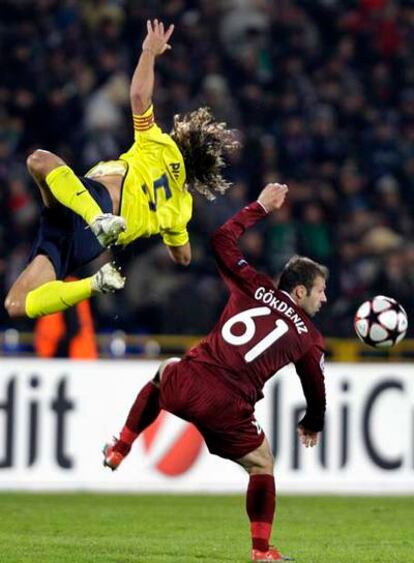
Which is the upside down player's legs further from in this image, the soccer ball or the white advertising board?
the white advertising board

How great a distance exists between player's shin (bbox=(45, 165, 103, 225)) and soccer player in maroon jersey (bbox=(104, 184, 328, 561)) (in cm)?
84

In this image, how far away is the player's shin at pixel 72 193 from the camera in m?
9.37

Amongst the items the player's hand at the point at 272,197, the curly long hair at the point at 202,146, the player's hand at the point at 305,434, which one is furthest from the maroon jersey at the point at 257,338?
the curly long hair at the point at 202,146

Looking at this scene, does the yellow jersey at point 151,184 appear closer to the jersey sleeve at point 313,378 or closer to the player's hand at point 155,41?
the player's hand at point 155,41

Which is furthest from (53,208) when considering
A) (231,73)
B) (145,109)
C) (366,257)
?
(231,73)

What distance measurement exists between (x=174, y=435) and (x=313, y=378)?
18.5 ft

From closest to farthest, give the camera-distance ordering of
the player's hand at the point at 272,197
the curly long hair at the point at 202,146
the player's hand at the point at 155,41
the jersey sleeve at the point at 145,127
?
the player's hand at the point at 272,197, the player's hand at the point at 155,41, the jersey sleeve at the point at 145,127, the curly long hair at the point at 202,146

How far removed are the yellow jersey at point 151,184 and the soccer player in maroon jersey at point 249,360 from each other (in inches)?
41.9

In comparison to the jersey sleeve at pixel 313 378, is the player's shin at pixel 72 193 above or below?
above

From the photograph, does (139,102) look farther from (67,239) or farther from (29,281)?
(29,281)

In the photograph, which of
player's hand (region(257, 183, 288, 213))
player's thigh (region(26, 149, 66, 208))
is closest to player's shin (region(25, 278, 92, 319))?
player's thigh (region(26, 149, 66, 208))

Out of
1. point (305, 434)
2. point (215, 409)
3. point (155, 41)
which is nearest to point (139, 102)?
point (155, 41)

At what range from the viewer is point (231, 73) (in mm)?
18922

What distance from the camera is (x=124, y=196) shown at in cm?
988
